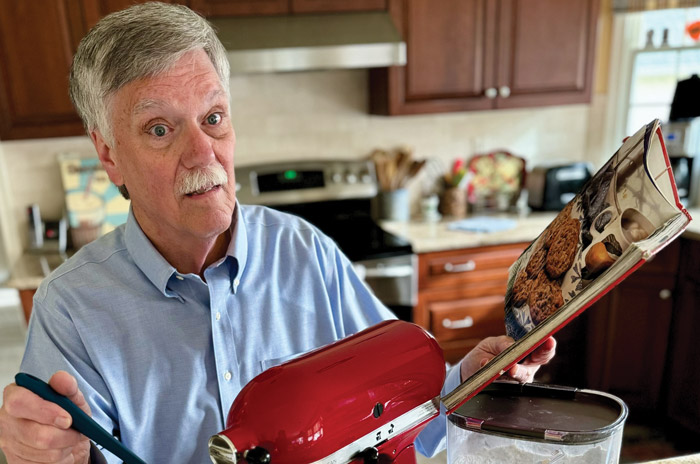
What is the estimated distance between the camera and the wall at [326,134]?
279cm

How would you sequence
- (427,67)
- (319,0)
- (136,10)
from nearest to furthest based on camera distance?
1. (136,10)
2. (319,0)
3. (427,67)

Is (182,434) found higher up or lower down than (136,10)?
lower down

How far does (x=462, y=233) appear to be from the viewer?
2.85 m

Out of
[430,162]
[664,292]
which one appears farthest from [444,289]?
[664,292]

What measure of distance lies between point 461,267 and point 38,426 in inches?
89.3

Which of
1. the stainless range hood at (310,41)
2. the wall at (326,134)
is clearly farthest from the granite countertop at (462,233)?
the stainless range hood at (310,41)

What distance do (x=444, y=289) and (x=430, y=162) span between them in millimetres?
827

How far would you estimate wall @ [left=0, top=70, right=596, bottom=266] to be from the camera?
2.79 metres

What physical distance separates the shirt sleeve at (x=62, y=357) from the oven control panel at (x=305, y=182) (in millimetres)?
1943

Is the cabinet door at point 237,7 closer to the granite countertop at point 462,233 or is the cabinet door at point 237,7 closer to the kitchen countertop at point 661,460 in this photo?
the granite countertop at point 462,233

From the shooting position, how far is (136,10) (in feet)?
3.07

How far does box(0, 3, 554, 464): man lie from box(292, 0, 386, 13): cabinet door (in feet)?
5.68

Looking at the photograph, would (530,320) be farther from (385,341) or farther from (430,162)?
(430,162)

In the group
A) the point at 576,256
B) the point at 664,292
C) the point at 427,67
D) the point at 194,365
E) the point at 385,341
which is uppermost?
the point at 427,67
